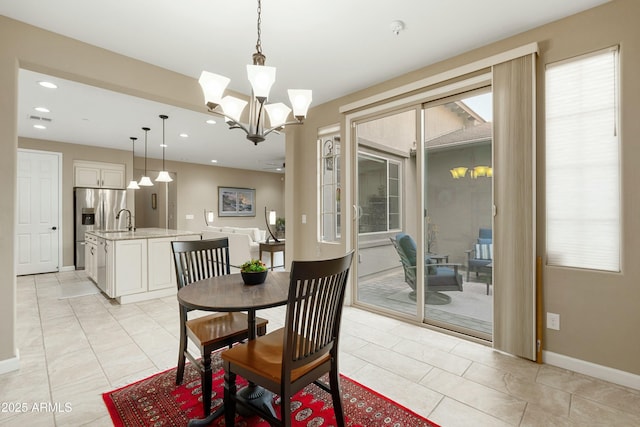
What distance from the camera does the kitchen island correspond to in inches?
156

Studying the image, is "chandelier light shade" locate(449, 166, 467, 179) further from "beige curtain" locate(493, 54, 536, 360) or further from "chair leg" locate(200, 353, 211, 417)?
"chair leg" locate(200, 353, 211, 417)

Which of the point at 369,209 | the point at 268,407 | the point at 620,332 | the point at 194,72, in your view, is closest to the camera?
the point at 268,407

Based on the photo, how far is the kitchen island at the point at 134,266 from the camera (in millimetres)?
3971

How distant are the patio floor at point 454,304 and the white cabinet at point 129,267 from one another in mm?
3024

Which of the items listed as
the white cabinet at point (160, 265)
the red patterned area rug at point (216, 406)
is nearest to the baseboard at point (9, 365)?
the red patterned area rug at point (216, 406)

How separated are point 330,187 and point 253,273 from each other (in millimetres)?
2360

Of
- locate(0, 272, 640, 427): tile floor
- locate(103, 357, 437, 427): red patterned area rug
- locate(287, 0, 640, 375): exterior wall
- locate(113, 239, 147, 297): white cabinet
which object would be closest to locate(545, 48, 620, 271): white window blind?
locate(287, 0, 640, 375): exterior wall

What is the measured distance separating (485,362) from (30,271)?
25.0 feet

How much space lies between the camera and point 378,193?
371 centimetres

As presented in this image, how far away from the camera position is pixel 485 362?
242cm

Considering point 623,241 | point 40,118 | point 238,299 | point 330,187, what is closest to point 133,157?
point 40,118

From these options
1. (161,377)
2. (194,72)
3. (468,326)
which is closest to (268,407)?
(161,377)

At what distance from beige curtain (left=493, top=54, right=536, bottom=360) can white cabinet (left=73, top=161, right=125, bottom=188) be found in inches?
291

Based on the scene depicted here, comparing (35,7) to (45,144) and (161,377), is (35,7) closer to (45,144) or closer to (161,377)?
(161,377)
